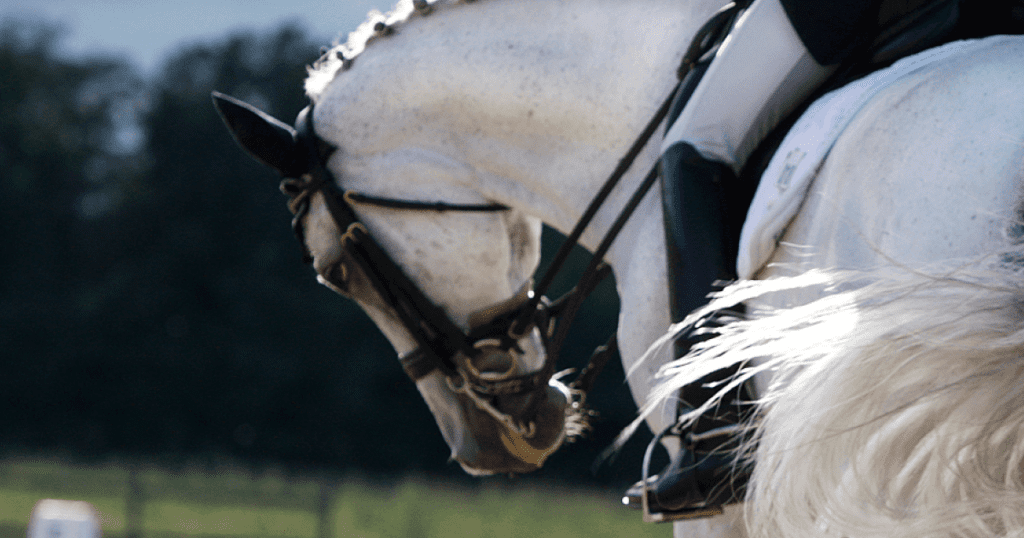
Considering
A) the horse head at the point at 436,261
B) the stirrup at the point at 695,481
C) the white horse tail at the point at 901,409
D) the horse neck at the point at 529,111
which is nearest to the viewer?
the white horse tail at the point at 901,409

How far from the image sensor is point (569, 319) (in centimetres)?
275

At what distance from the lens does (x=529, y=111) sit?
2.62 metres

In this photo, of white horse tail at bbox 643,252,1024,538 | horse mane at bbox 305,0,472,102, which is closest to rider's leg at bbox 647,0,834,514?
white horse tail at bbox 643,252,1024,538

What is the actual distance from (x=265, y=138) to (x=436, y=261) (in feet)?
1.98

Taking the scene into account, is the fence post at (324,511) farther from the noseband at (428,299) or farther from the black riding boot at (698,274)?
the black riding boot at (698,274)

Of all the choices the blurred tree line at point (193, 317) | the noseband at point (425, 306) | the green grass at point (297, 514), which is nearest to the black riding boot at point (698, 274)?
the noseband at point (425, 306)

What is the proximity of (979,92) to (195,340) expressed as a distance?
25.6 metres

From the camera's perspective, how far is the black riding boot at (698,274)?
1879mm

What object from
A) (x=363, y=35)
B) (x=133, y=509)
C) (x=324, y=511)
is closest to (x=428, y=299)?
(x=363, y=35)

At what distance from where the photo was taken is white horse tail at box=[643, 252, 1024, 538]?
114cm

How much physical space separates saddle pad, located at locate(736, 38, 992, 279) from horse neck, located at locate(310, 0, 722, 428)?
0.42 m

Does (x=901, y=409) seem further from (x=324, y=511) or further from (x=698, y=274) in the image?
(x=324, y=511)

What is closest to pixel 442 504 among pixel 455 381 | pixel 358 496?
pixel 358 496

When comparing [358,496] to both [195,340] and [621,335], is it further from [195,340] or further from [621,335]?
[195,340]
